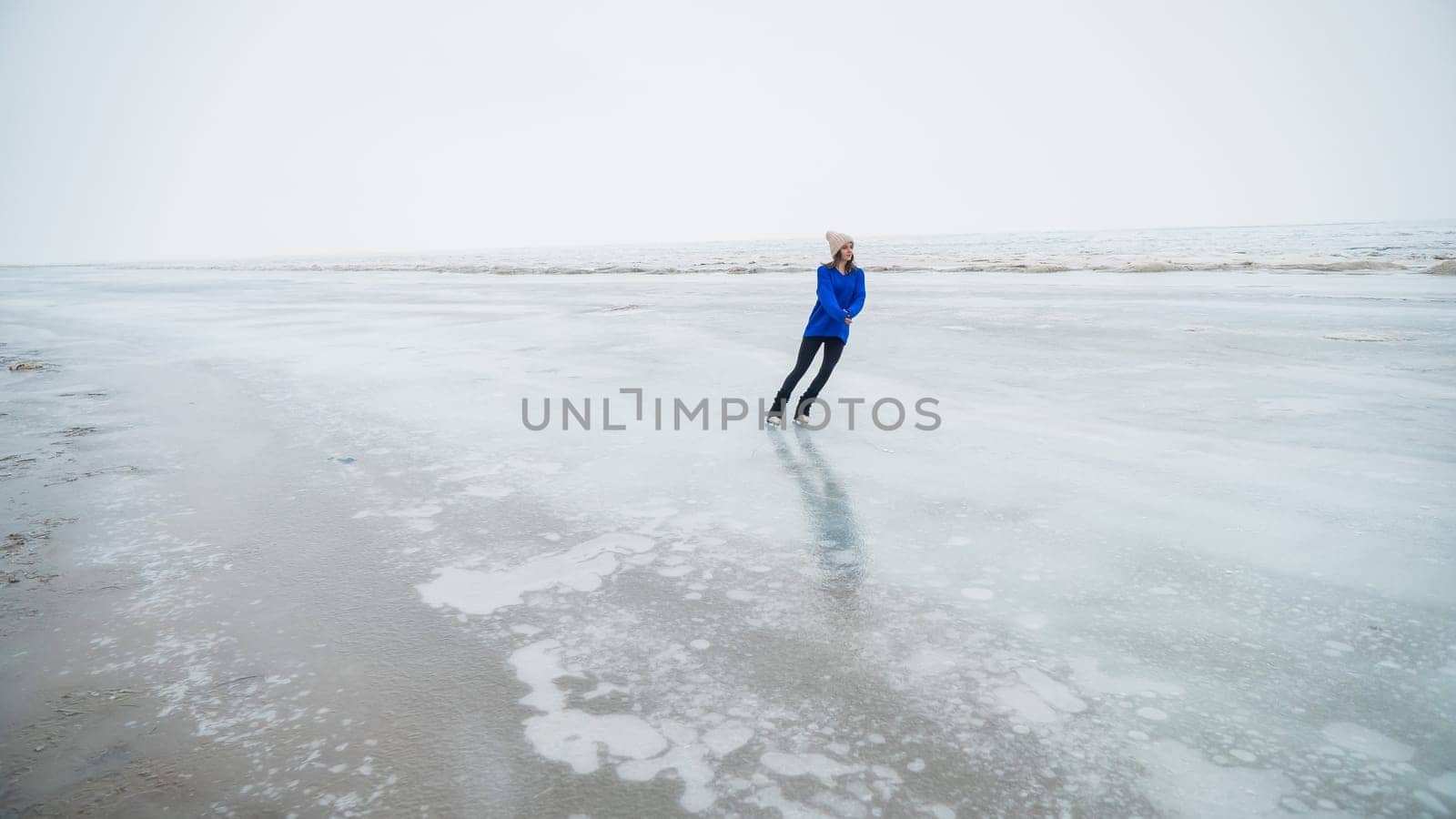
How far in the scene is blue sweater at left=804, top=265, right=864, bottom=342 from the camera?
245 inches

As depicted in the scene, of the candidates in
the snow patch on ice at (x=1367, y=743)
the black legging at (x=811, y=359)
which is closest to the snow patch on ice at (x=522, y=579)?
the snow patch on ice at (x=1367, y=743)

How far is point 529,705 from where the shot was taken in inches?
94.3

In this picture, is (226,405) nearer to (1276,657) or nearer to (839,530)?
(839,530)

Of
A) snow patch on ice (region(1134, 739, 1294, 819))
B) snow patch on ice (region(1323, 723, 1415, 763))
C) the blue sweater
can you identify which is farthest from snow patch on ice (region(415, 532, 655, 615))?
the blue sweater

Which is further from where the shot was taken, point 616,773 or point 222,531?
point 222,531

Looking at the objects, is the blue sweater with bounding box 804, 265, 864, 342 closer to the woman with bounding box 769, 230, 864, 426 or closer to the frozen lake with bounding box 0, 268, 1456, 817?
the woman with bounding box 769, 230, 864, 426

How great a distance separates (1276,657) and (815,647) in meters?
1.55

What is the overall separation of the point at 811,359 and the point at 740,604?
367 cm

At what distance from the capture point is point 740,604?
9.98 ft

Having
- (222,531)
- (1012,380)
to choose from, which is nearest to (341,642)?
(222,531)

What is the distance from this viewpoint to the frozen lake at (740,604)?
6.85 ft

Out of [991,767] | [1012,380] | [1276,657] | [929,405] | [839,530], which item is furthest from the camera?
[1012,380]

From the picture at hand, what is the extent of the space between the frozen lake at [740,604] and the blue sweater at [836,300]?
0.80 meters

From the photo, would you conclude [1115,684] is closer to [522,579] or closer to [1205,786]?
[1205,786]
